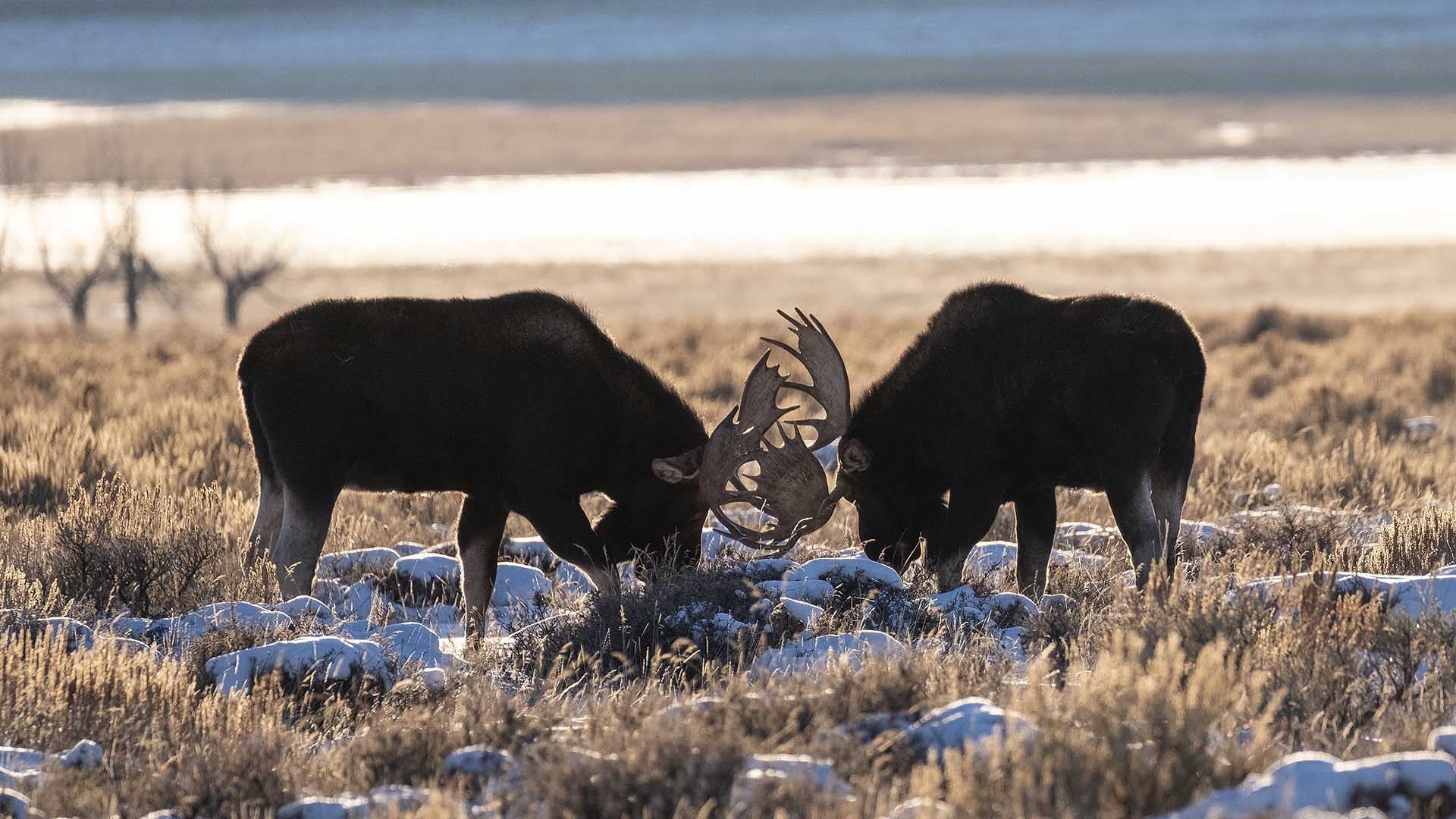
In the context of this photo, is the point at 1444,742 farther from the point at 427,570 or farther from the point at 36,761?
the point at 427,570

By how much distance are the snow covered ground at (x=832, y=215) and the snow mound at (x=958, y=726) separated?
53.1m

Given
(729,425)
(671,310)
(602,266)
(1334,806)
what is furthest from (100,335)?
(602,266)

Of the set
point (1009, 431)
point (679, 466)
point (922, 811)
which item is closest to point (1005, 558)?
point (1009, 431)

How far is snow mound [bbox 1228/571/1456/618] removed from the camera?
7199 millimetres

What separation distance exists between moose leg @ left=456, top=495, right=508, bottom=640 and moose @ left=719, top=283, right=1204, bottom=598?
1.40 metres

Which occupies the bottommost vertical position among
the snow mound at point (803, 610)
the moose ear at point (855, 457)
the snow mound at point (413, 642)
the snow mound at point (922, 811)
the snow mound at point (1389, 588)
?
the snow mound at point (413, 642)

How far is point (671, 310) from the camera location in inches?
2068

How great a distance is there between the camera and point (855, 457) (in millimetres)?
9195

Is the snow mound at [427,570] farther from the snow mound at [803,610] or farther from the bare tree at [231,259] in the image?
the bare tree at [231,259]

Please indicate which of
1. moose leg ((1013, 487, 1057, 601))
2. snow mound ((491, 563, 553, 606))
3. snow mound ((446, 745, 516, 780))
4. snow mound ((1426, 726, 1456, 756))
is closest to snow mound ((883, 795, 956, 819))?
snow mound ((446, 745, 516, 780))

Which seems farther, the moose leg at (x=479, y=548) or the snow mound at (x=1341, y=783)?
the moose leg at (x=479, y=548)

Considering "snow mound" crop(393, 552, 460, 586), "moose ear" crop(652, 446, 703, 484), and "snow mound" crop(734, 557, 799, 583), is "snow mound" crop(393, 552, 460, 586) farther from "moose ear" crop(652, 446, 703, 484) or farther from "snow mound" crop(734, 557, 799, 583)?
"snow mound" crop(734, 557, 799, 583)

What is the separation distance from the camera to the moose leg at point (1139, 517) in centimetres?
830

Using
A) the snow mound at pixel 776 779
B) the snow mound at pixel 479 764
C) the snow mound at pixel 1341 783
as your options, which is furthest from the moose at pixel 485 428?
the snow mound at pixel 1341 783
